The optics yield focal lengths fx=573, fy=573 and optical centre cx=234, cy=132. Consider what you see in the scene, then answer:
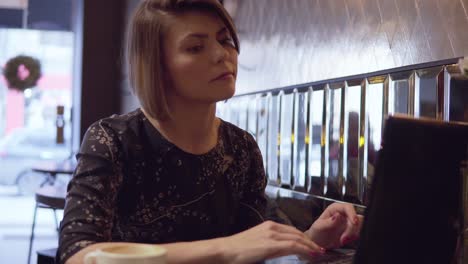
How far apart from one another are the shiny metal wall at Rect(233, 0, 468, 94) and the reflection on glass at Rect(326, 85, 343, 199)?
0.09 metres

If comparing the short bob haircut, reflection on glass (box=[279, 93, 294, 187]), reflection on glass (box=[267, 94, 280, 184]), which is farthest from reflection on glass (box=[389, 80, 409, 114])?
reflection on glass (box=[267, 94, 280, 184])

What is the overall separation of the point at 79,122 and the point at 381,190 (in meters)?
4.65

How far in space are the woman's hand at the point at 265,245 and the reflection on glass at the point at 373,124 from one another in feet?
2.32

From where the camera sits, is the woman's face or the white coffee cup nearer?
the white coffee cup

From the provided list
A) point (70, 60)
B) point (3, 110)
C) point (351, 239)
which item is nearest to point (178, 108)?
point (351, 239)

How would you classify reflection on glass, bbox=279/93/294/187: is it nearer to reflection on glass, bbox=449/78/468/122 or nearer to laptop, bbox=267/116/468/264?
reflection on glass, bbox=449/78/468/122

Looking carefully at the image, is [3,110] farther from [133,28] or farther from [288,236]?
[288,236]

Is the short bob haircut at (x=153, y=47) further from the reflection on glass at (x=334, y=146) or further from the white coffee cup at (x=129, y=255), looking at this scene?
the reflection on glass at (x=334, y=146)

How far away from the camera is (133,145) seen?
44.4 inches

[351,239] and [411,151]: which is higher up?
[411,151]

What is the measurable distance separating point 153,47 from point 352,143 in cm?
70

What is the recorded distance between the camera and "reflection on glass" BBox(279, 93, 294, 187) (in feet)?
6.55

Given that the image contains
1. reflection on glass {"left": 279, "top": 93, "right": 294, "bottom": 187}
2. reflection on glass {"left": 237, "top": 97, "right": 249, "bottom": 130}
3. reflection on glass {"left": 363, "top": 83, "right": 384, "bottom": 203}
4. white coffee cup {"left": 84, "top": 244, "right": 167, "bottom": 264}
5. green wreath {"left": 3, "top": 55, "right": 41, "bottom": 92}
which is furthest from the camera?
green wreath {"left": 3, "top": 55, "right": 41, "bottom": 92}

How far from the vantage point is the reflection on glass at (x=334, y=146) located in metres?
1.66
